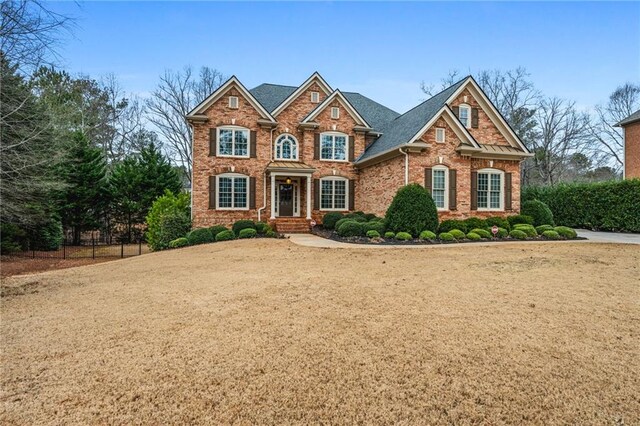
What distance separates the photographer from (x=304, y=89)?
18.7m

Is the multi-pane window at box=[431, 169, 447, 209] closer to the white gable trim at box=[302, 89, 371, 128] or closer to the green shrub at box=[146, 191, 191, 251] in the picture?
the white gable trim at box=[302, 89, 371, 128]

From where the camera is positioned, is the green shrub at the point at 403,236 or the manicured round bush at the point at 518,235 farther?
the manicured round bush at the point at 518,235

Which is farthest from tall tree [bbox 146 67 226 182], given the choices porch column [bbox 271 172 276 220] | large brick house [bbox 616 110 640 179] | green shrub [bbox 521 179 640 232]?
large brick house [bbox 616 110 640 179]

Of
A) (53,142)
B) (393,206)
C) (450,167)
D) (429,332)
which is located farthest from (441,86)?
(429,332)

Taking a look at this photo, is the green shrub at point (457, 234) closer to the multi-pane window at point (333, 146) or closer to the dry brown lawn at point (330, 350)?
the dry brown lawn at point (330, 350)

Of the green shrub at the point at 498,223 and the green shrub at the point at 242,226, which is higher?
the green shrub at the point at 498,223

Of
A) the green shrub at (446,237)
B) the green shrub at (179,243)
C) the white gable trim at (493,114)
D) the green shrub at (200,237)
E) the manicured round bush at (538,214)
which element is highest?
the white gable trim at (493,114)

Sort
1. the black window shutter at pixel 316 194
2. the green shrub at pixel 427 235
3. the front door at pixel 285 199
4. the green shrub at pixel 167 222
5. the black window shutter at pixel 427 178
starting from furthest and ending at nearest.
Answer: the front door at pixel 285 199, the black window shutter at pixel 316 194, the black window shutter at pixel 427 178, the green shrub at pixel 167 222, the green shrub at pixel 427 235

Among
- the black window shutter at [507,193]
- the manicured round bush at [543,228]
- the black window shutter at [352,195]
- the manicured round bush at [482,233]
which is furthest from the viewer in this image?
the black window shutter at [352,195]

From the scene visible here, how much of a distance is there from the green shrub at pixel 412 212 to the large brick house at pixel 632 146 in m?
17.9

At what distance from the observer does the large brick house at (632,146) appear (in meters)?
21.1

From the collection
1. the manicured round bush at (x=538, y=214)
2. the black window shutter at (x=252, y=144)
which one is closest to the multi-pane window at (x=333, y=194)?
the black window shutter at (x=252, y=144)

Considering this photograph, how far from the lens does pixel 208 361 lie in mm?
3170

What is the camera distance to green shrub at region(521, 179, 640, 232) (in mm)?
15195
